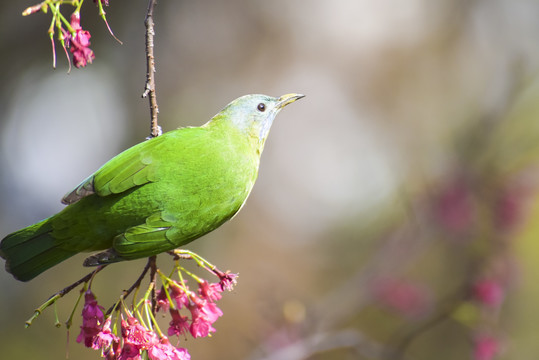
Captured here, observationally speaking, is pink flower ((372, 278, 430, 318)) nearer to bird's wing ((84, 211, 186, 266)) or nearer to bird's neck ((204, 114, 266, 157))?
bird's neck ((204, 114, 266, 157))

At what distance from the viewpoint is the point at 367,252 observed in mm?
8234

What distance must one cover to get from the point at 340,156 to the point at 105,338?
323 inches

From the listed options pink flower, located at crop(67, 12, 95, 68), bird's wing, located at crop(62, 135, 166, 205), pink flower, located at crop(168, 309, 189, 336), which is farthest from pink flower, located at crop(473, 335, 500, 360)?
pink flower, located at crop(67, 12, 95, 68)

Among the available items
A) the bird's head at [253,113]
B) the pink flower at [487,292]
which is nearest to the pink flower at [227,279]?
the bird's head at [253,113]

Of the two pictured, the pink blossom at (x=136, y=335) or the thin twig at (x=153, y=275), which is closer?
the pink blossom at (x=136, y=335)

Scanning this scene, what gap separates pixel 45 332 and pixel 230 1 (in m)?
5.24

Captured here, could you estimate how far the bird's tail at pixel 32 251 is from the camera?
2203mm

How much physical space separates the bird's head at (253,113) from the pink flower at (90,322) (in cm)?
98

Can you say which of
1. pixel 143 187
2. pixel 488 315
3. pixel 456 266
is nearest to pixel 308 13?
pixel 456 266

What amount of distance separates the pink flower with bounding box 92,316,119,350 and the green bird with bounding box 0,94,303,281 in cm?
21

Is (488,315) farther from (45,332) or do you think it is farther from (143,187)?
(45,332)

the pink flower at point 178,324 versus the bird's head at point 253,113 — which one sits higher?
the bird's head at point 253,113

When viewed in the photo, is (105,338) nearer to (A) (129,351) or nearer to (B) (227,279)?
(A) (129,351)

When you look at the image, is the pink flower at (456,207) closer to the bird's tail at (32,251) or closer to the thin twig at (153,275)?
the thin twig at (153,275)
